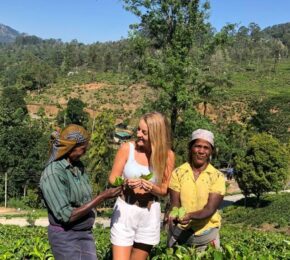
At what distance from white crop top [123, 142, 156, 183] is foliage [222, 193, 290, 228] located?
26994 mm

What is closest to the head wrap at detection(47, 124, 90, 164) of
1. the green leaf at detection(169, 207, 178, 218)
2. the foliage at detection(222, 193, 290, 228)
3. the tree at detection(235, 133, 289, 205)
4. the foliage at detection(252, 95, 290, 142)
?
the green leaf at detection(169, 207, 178, 218)

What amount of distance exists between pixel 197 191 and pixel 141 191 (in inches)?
23.6

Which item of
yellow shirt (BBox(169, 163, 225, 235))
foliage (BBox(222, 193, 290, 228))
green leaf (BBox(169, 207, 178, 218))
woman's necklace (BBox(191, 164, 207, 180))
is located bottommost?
foliage (BBox(222, 193, 290, 228))

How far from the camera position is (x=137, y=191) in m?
4.63

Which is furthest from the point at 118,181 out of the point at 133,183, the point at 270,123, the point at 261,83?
the point at 261,83

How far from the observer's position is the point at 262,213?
33406 millimetres

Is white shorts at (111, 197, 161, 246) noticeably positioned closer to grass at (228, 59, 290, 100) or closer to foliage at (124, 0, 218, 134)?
foliage at (124, 0, 218, 134)

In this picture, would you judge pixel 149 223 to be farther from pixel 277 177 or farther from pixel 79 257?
pixel 277 177

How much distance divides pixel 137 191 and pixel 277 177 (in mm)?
32426

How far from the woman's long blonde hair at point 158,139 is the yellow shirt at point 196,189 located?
0.21 m

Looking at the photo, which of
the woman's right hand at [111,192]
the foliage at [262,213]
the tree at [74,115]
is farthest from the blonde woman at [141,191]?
the tree at [74,115]

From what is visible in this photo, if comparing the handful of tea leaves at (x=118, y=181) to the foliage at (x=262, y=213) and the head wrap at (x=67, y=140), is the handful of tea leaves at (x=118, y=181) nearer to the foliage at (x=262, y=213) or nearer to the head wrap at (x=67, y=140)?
the head wrap at (x=67, y=140)

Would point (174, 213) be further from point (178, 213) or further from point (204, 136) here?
point (204, 136)

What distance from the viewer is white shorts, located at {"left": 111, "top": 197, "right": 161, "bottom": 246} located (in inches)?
183
